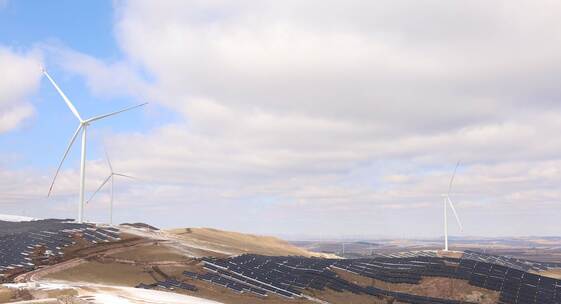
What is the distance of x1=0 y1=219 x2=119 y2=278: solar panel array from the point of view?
8206 cm

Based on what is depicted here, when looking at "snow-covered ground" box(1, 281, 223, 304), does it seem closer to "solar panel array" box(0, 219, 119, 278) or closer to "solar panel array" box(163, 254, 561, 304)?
"solar panel array" box(163, 254, 561, 304)

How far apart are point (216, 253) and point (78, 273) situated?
110 feet

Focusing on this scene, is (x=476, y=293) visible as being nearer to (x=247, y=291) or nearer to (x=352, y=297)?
(x=352, y=297)

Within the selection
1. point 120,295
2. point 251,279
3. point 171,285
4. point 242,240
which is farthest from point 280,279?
point 242,240

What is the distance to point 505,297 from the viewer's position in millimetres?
67438

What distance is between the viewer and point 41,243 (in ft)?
309

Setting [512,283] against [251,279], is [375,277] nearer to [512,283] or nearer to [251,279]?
[512,283]

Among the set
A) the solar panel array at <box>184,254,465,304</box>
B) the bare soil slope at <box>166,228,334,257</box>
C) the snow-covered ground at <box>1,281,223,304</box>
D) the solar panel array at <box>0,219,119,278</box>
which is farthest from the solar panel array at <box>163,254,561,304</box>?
the bare soil slope at <box>166,228,334,257</box>

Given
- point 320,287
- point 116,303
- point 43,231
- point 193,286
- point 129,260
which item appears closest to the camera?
point 116,303

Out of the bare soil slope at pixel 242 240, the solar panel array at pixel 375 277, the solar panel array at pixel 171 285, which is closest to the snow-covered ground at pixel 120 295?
the solar panel array at pixel 171 285

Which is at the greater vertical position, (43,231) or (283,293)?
(43,231)

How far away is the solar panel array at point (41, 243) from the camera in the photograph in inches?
3231

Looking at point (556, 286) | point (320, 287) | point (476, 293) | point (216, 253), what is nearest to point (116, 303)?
point (320, 287)

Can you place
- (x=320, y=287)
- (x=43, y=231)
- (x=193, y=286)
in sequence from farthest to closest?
1. (x=43, y=231)
2. (x=320, y=287)
3. (x=193, y=286)
